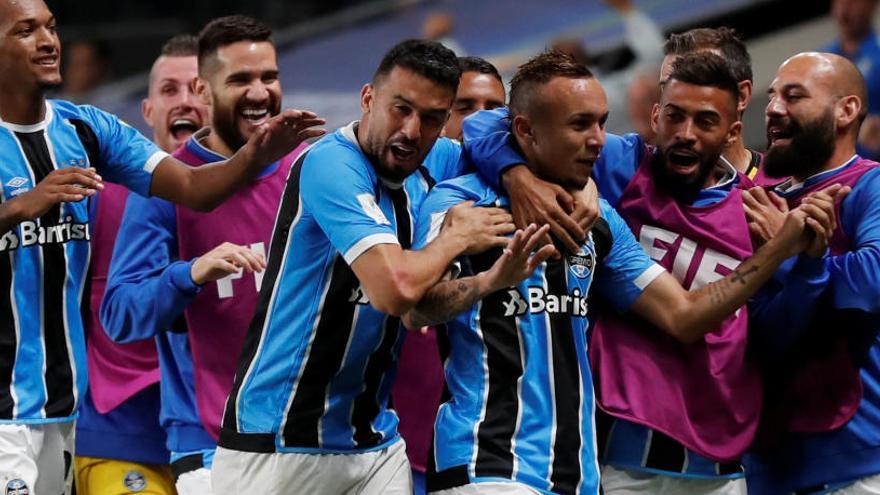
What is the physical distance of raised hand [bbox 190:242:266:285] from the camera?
4.81 m

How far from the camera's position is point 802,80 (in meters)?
5.21

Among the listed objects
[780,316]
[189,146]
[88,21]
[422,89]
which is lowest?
[88,21]

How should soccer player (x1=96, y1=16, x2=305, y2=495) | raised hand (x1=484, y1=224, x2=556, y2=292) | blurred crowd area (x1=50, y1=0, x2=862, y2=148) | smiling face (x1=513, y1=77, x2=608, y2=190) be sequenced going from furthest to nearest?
blurred crowd area (x1=50, y1=0, x2=862, y2=148) → soccer player (x1=96, y1=16, x2=305, y2=495) → smiling face (x1=513, y1=77, x2=608, y2=190) → raised hand (x1=484, y1=224, x2=556, y2=292)

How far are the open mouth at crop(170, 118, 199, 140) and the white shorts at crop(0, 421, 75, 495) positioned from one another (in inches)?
76.3

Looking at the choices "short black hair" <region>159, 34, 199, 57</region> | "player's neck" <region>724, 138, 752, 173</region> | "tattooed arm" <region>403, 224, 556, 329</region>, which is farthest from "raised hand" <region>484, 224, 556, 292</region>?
"short black hair" <region>159, 34, 199, 57</region>

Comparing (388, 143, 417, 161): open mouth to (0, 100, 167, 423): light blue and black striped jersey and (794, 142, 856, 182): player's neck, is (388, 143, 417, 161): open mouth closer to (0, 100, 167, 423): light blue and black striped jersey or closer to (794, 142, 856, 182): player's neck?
(0, 100, 167, 423): light blue and black striped jersey

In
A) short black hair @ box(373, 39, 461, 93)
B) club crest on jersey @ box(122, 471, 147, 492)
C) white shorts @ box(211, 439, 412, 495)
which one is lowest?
club crest on jersey @ box(122, 471, 147, 492)

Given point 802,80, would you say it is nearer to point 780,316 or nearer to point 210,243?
point 780,316

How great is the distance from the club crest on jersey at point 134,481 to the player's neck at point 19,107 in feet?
5.19

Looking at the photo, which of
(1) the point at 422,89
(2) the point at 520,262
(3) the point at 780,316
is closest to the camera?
(2) the point at 520,262

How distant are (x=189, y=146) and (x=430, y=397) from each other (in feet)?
4.24

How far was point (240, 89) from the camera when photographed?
5.70 metres

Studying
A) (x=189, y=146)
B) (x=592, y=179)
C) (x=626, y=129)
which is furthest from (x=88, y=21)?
(x=592, y=179)

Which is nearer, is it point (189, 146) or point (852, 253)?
point (852, 253)
